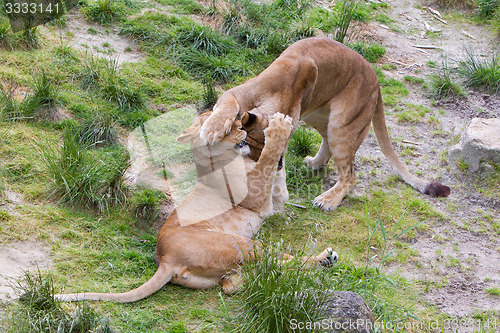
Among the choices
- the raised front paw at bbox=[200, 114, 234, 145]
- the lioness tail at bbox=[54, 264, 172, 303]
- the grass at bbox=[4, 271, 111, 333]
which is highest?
the raised front paw at bbox=[200, 114, 234, 145]

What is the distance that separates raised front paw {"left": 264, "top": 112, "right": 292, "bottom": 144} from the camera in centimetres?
501

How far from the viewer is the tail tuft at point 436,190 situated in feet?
19.9

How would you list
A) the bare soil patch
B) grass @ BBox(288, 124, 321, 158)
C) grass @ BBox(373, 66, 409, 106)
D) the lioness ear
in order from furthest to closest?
grass @ BBox(373, 66, 409, 106) → grass @ BBox(288, 124, 321, 158) → the lioness ear → the bare soil patch

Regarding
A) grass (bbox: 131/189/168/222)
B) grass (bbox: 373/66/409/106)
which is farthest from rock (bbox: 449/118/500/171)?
grass (bbox: 131/189/168/222)

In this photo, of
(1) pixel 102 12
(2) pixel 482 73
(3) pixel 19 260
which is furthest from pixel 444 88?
(3) pixel 19 260

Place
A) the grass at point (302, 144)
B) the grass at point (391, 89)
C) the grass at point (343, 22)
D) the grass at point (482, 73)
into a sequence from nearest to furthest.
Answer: the grass at point (302, 144) < the grass at point (391, 89) < the grass at point (482, 73) < the grass at point (343, 22)

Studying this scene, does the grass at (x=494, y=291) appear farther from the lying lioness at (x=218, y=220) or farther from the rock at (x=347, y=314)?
the rock at (x=347, y=314)

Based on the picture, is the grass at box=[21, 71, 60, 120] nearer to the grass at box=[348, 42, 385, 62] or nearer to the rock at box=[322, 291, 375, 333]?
the rock at box=[322, 291, 375, 333]

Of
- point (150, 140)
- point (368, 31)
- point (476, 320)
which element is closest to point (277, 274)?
point (476, 320)

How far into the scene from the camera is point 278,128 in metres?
5.01

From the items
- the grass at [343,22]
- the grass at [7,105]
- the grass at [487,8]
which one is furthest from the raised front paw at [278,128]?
the grass at [487,8]

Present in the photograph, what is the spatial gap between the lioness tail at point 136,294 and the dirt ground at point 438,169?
18.3 inches

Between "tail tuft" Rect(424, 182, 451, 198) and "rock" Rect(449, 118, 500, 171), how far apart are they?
71 cm

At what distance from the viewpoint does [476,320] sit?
432cm
